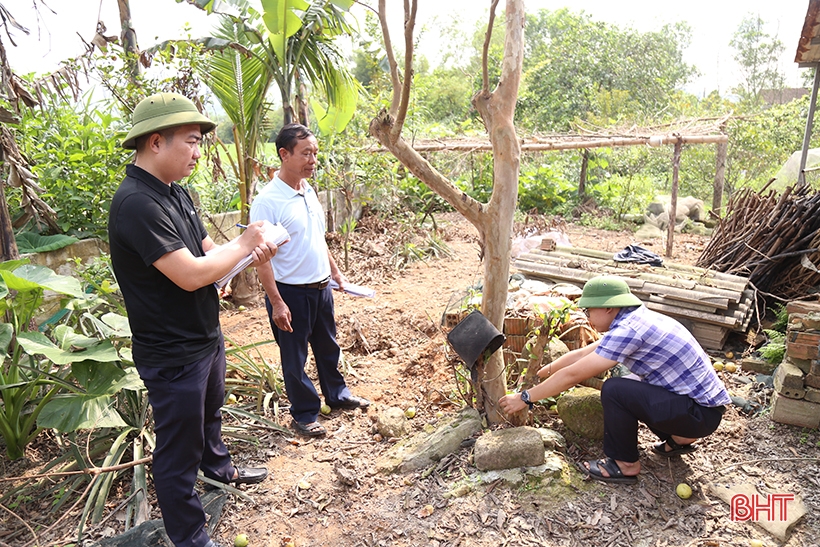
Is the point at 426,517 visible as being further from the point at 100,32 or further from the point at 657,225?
the point at 657,225

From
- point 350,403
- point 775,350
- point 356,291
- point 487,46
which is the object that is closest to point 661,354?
point 487,46

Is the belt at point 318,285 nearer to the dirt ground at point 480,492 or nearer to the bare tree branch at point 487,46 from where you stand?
the dirt ground at point 480,492

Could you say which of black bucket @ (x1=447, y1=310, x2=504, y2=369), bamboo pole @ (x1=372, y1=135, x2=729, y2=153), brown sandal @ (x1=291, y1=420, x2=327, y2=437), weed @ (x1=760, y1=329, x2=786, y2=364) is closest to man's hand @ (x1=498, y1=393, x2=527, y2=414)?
black bucket @ (x1=447, y1=310, x2=504, y2=369)

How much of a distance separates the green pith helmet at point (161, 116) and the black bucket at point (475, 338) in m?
1.67

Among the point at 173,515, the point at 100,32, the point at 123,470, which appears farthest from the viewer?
the point at 100,32

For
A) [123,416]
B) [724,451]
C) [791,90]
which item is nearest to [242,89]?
[123,416]

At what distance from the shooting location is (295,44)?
609cm

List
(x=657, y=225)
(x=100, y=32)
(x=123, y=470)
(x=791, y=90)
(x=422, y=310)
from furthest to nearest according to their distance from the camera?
(x=791, y=90)
(x=657, y=225)
(x=422, y=310)
(x=100, y=32)
(x=123, y=470)

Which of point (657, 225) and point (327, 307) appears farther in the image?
point (657, 225)

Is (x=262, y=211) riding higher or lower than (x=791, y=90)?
lower

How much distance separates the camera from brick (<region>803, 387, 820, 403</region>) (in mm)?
3332

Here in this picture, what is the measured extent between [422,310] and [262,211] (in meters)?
2.96

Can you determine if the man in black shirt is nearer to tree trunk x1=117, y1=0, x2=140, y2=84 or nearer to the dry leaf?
the dry leaf

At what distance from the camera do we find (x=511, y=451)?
9.42 feet
